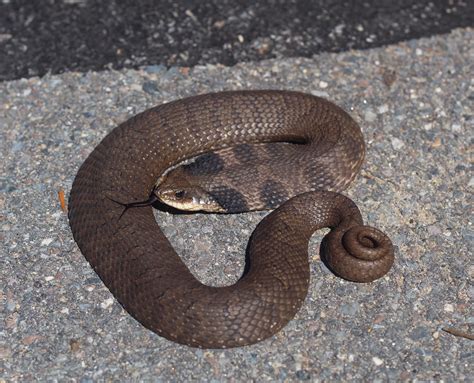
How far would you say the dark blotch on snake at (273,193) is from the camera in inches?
241

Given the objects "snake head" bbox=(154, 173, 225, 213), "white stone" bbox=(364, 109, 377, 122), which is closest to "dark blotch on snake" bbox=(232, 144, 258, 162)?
"snake head" bbox=(154, 173, 225, 213)

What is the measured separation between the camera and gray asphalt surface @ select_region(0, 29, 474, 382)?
5.16 meters

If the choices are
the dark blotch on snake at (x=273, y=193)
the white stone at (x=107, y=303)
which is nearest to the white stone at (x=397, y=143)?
the dark blotch on snake at (x=273, y=193)

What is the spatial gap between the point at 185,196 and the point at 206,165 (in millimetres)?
408

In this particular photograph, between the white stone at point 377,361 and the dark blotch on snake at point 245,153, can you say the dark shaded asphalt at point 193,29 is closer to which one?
the dark blotch on snake at point 245,153

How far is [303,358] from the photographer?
204 inches

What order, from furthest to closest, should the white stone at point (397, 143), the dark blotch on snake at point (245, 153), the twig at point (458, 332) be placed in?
the white stone at point (397, 143) < the dark blotch on snake at point (245, 153) < the twig at point (458, 332)

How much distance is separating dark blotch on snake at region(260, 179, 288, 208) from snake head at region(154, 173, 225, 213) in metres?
0.35

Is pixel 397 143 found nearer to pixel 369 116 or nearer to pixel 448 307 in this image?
pixel 369 116

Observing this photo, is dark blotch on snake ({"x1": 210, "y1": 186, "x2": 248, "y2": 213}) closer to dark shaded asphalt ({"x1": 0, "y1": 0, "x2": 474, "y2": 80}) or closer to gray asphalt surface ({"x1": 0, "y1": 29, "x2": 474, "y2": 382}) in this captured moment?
gray asphalt surface ({"x1": 0, "y1": 29, "x2": 474, "y2": 382})

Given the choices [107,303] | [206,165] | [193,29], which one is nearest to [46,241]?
[107,303]

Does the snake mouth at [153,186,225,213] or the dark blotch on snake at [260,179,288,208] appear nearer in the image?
the snake mouth at [153,186,225,213]

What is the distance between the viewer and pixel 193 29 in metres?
7.70

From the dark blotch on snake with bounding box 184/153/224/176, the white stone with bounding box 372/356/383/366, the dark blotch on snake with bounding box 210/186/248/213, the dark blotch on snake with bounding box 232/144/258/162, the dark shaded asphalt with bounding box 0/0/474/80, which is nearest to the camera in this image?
the white stone with bounding box 372/356/383/366
